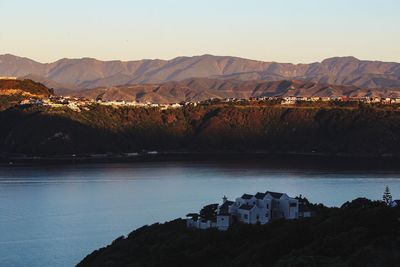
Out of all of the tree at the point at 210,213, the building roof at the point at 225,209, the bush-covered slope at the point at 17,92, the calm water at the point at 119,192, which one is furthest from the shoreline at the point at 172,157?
the building roof at the point at 225,209

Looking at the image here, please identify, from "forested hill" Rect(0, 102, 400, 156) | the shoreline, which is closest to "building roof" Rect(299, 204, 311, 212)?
the shoreline

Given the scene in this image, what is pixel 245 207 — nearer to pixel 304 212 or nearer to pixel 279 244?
pixel 304 212

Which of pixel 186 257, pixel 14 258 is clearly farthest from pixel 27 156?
pixel 186 257

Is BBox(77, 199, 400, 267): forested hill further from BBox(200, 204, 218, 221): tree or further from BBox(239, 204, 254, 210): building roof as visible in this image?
BBox(239, 204, 254, 210): building roof

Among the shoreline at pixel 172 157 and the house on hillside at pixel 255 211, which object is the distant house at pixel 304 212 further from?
the shoreline at pixel 172 157

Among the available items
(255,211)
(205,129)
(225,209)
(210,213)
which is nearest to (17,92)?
(205,129)
